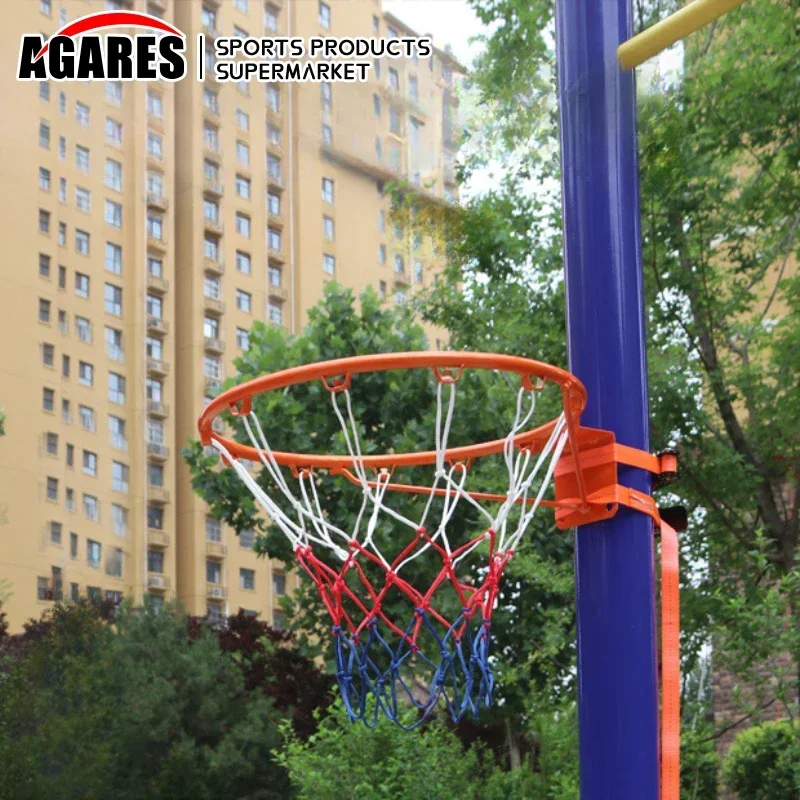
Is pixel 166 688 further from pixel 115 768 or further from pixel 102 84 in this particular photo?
pixel 102 84

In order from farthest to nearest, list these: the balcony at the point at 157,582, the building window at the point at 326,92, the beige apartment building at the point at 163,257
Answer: the building window at the point at 326,92
the balcony at the point at 157,582
the beige apartment building at the point at 163,257

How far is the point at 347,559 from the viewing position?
2.80 m

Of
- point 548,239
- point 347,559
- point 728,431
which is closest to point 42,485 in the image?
point 548,239

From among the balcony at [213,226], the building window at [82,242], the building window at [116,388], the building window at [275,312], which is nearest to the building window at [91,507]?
the building window at [116,388]

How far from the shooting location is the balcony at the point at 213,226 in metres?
10.9

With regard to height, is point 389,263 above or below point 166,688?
above

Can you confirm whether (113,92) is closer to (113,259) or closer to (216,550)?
(113,259)

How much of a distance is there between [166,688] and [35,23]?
4890 millimetres

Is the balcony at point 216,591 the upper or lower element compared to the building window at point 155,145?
lower

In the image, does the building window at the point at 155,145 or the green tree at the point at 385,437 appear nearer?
the green tree at the point at 385,437

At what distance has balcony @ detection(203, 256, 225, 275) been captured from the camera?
35.3 ft

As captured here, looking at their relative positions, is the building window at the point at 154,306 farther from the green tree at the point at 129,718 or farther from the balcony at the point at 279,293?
the green tree at the point at 129,718

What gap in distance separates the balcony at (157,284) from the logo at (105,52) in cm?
153

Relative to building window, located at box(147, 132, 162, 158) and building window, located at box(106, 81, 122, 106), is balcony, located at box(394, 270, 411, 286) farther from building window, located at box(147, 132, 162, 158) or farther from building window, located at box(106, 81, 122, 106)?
building window, located at box(106, 81, 122, 106)
